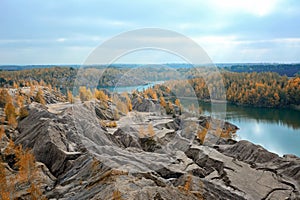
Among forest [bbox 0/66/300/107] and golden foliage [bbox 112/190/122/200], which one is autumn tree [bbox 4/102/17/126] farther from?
forest [bbox 0/66/300/107]

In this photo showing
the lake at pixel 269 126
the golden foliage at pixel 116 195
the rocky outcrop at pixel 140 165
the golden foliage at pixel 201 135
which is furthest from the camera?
the lake at pixel 269 126

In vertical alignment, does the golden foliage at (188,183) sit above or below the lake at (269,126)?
above

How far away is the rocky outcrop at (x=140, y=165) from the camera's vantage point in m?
13.1

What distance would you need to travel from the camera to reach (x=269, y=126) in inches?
1672

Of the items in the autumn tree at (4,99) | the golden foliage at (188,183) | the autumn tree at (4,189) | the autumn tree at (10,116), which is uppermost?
the autumn tree at (4,99)

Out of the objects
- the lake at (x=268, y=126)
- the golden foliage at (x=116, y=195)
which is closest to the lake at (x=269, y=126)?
the lake at (x=268, y=126)

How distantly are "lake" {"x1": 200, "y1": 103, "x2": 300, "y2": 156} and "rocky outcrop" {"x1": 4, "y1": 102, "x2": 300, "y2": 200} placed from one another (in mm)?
10940

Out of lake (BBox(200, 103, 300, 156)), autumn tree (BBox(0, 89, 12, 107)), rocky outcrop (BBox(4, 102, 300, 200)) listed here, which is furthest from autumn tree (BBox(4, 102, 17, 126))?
lake (BBox(200, 103, 300, 156))

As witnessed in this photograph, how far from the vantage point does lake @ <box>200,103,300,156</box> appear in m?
32.6

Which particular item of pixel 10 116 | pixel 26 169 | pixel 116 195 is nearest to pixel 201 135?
pixel 10 116

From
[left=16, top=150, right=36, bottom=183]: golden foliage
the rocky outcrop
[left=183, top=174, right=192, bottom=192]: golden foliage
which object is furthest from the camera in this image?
[left=16, top=150, right=36, bottom=183]: golden foliage

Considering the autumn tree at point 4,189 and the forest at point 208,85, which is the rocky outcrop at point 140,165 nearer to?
the autumn tree at point 4,189

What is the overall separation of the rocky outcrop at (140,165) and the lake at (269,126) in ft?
35.9

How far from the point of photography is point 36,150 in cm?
1852
